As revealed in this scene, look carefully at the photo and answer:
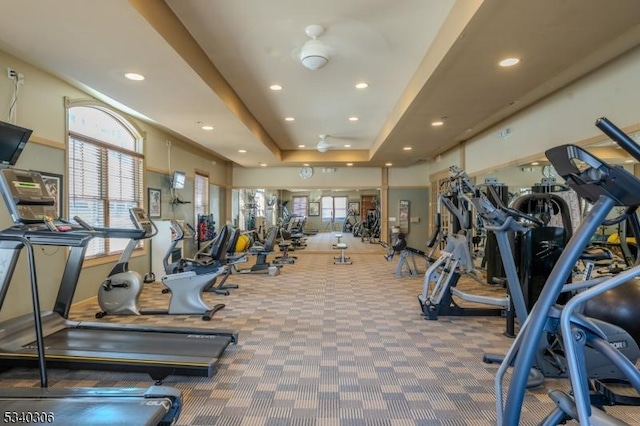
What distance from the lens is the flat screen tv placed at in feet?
9.09

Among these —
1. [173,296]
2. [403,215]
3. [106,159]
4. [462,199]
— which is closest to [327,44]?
[462,199]

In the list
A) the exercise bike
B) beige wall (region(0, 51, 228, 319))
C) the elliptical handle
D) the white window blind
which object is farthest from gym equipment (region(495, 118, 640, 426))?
the white window blind

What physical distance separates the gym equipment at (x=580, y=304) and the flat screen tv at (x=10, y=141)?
3.61m

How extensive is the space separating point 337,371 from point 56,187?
4.14 metres

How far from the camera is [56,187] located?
4.58 m

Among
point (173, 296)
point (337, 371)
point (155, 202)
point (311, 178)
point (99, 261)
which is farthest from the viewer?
point (311, 178)

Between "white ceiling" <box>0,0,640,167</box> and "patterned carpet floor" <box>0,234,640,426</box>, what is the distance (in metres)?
2.75

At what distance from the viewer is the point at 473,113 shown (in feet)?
18.1

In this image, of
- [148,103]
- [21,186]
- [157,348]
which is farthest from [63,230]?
[148,103]

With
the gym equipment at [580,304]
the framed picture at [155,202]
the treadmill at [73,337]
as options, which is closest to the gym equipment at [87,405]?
the treadmill at [73,337]

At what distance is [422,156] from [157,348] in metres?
8.18

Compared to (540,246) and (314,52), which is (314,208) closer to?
(314,52)

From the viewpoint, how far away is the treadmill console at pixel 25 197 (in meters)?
2.79

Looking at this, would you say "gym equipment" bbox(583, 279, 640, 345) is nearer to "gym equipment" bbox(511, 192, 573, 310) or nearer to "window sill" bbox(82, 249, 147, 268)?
"gym equipment" bbox(511, 192, 573, 310)
